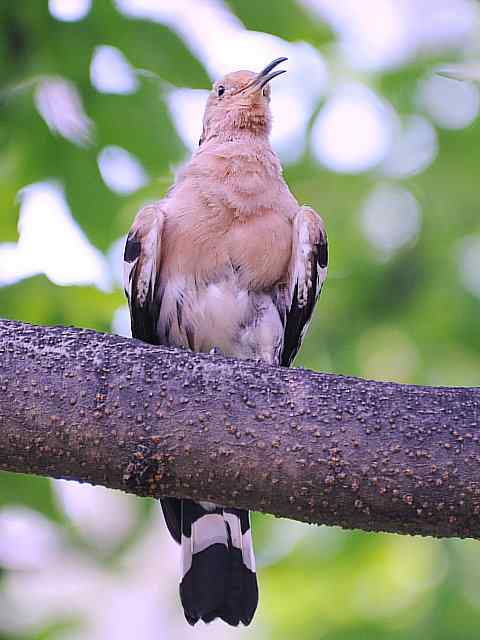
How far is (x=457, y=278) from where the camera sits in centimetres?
569

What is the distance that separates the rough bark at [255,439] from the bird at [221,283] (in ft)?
5.07

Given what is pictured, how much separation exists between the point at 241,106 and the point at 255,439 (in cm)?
299

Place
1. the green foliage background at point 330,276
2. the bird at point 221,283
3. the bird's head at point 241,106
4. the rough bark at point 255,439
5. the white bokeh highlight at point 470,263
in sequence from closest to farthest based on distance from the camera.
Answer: the rough bark at point 255,439 < the green foliage background at point 330,276 < the bird at point 221,283 < the bird's head at point 241,106 < the white bokeh highlight at point 470,263

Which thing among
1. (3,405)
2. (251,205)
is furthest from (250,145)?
(3,405)

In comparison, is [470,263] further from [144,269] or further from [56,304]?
[56,304]

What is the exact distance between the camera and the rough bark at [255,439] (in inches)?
100

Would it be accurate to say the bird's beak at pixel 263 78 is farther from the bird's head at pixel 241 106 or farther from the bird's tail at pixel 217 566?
the bird's tail at pixel 217 566

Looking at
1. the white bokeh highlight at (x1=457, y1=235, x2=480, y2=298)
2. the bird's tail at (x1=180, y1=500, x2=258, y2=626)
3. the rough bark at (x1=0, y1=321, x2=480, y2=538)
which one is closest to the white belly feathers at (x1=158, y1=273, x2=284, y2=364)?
the bird's tail at (x1=180, y1=500, x2=258, y2=626)

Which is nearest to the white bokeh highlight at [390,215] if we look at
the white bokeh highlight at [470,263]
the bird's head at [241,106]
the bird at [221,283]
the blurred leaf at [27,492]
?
the white bokeh highlight at [470,263]

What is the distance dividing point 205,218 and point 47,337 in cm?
177

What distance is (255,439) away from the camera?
2607mm

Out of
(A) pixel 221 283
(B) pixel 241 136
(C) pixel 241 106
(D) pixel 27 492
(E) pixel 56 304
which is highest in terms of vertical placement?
(C) pixel 241 106

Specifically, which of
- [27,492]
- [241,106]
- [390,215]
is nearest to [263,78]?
[241,106]

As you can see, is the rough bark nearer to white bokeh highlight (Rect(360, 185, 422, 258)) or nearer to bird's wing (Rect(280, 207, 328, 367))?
bird's wing (Rect(280, 207, 328, 367))
